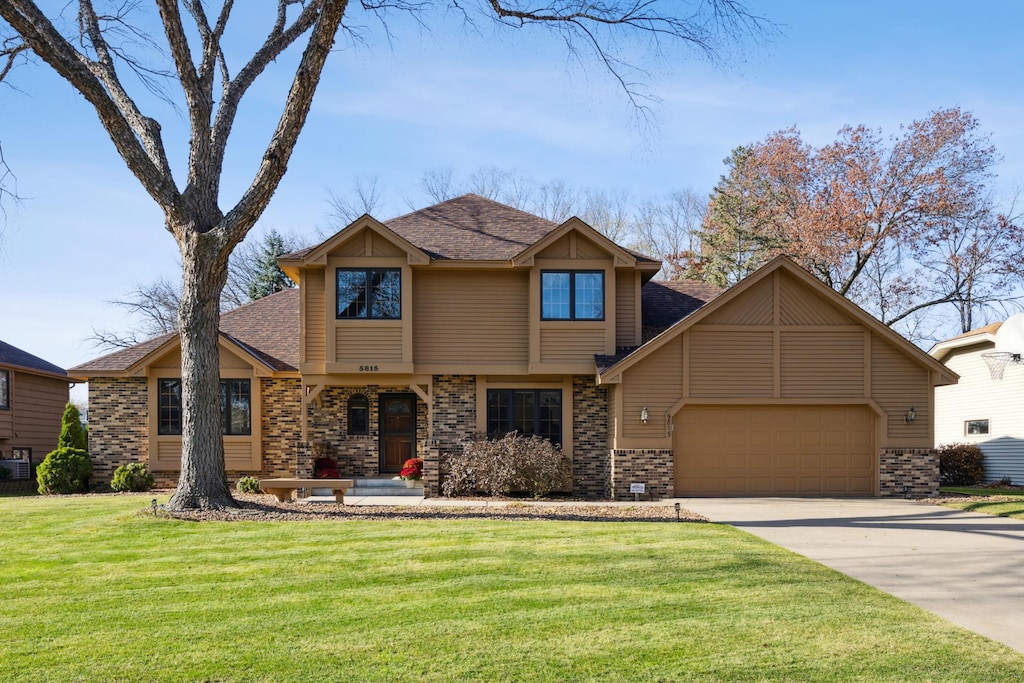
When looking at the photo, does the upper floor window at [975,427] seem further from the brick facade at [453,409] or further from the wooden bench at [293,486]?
the wooden bench at [293,486]

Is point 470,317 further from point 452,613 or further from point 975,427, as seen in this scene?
point 975,427

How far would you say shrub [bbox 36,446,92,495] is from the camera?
19.4 metres

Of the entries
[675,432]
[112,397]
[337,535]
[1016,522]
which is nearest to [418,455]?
[675,432]

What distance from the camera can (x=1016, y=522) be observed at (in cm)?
1355

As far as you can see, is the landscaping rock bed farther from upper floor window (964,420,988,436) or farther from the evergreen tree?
the evergreen tree

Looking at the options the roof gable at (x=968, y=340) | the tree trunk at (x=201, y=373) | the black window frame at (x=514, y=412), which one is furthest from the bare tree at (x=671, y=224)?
the tree trunk at (x=201, y=373)

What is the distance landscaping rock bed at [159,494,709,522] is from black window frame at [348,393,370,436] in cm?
464

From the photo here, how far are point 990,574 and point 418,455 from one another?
12835 mm

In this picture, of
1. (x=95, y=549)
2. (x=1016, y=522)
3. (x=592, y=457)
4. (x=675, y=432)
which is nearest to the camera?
(x=95, y=549)

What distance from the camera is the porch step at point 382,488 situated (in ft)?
60.9

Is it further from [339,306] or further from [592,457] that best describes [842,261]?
[339,306]

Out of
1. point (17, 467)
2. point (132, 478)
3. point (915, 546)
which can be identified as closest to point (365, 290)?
point (132, 478)

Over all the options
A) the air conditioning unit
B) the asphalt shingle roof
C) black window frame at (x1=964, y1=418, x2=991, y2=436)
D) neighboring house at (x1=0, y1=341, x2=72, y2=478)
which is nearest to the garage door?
the asphalt shingle roof

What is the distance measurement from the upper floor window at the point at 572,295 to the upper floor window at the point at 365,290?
326 centimetres
